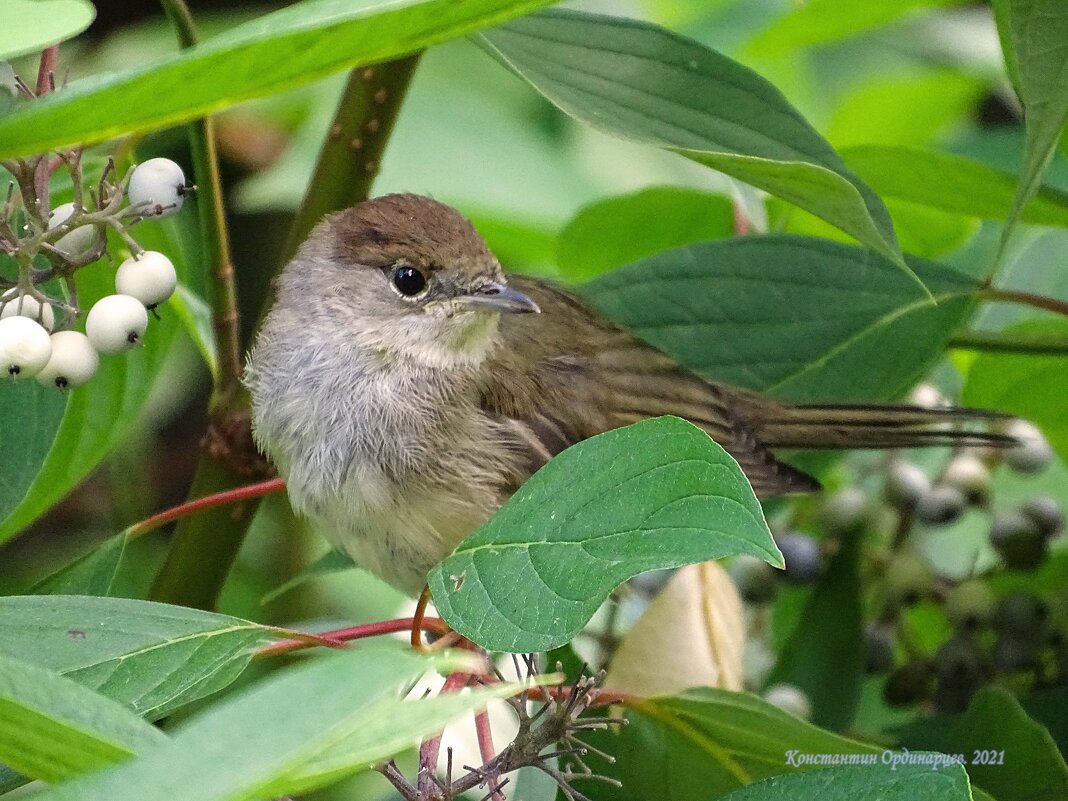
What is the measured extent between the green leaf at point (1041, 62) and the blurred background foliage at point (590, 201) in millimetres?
561

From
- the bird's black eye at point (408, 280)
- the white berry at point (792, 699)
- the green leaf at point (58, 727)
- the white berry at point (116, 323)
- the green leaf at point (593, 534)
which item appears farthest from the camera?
the bird's black eye at point (408, 280)

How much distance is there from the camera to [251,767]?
0.82m

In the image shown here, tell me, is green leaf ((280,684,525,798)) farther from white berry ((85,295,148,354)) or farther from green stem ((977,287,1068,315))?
green stem ((977,287,1068,315))

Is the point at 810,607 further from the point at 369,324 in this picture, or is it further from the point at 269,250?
the point at 269,250

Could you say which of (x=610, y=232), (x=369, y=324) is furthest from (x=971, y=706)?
(x=369, y=324)

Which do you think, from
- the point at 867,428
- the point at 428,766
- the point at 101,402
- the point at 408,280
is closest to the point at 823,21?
the point at 867,428

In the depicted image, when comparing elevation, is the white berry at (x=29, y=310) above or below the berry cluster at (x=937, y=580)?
above

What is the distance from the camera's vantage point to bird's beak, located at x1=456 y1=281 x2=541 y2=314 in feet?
8.34

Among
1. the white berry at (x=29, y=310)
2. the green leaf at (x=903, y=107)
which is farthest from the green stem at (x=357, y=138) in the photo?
the green leaf at (x=903, y=107)

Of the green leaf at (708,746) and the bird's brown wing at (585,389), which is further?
the bird's brown wing at (585,389)

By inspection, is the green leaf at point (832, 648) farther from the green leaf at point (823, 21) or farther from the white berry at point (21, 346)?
the white berry at point (21, 346)

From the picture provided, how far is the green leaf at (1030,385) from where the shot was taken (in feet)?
7.88

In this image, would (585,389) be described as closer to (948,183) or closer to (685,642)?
(685,642)

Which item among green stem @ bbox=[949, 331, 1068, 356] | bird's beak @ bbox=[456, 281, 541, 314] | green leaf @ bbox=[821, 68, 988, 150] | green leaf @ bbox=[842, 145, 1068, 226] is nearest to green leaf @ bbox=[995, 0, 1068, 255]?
green leaf @ bbox=[842, 145, 1068, 226]
